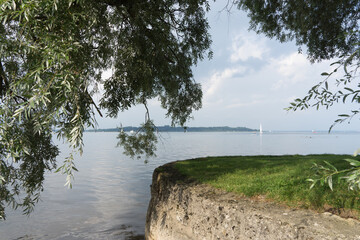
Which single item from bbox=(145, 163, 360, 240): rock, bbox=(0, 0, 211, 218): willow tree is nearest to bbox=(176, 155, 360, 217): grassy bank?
bbox=(145, 163, 360, 240): rock

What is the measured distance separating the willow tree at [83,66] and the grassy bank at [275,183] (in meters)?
2.34

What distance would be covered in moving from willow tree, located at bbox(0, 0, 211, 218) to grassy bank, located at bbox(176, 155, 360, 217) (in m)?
2.34

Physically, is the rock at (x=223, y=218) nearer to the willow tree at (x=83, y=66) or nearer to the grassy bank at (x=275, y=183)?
the grassy bank at (x=275, y=183)

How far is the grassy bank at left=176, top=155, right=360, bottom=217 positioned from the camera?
5426mm

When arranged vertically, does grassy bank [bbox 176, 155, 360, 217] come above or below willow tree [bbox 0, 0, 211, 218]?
below

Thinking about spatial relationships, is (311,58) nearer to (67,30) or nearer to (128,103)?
(128,103)

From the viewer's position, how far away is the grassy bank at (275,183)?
17.8ft

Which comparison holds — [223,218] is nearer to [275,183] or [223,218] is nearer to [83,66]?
[275,183]

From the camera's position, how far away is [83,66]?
17.6ft

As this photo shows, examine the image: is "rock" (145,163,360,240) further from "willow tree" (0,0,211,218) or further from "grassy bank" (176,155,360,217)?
"willow tree" (0,0,211,218)

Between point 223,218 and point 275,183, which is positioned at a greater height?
point 275,183

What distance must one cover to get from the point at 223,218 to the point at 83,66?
4047mm

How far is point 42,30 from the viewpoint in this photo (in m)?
4.97

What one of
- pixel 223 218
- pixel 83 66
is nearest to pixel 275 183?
pixel 223 218
